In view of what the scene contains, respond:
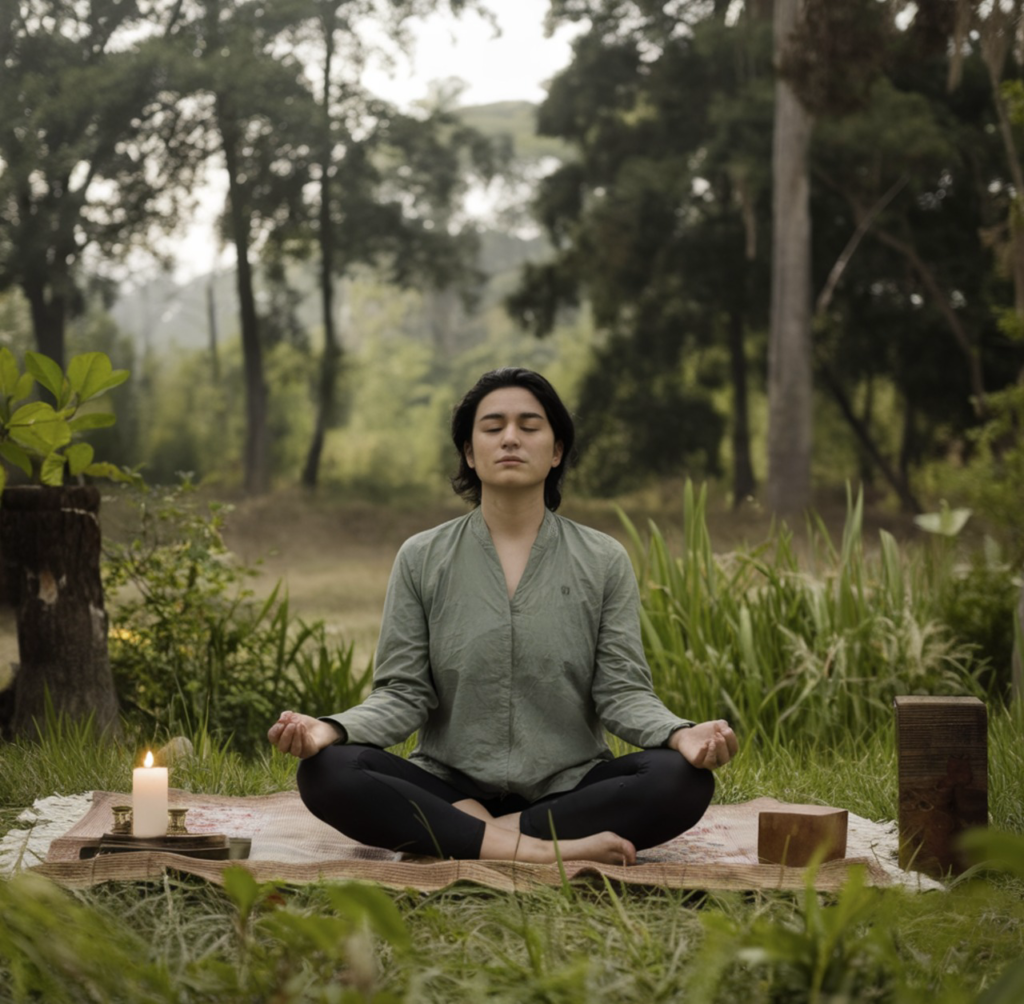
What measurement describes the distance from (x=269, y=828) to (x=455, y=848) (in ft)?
1.86

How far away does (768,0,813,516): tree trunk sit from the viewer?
384 inches

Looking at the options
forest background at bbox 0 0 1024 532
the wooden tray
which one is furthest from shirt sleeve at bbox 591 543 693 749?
forest background at bbox 0 0 1024 532

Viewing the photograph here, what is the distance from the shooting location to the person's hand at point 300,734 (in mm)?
2154

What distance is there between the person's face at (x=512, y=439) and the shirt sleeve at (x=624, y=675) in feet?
0.92

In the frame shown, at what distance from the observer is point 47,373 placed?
316 cm

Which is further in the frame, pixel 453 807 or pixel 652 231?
pixel 652 231

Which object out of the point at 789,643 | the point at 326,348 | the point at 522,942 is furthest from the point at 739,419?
the point at 522,942

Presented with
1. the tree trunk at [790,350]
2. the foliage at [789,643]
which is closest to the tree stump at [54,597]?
the foliage at [789,643]

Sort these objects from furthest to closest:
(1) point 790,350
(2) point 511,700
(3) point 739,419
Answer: (3) point 739,419 → (1) point 790,350 → (2) point 511,700

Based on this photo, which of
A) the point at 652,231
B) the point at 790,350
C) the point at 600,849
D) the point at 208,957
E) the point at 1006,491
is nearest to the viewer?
the point at 208,957

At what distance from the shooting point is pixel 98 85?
29.6 feet

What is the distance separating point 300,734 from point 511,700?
0.46 meters

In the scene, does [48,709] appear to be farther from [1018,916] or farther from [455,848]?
[1018,916]

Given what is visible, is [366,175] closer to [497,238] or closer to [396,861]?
[497,238]
